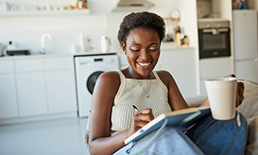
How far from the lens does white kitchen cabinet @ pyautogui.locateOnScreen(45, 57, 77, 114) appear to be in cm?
357

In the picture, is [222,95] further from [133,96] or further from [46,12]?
[46,12]

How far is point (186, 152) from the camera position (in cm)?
75

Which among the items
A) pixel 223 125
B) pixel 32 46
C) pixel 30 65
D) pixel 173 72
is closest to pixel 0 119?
pixel 30 65

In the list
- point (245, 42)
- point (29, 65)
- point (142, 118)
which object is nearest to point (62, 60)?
point (29, 65)

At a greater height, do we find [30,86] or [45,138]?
[30,86]

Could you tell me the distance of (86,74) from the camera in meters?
3.57

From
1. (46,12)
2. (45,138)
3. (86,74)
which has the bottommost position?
(45,138)

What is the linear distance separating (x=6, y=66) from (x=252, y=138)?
3332mm

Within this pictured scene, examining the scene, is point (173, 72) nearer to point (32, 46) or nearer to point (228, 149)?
point (32, 46)

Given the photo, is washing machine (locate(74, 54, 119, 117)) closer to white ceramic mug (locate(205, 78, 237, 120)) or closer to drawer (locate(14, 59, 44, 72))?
drawer (locate(14, 59, 44, 72))

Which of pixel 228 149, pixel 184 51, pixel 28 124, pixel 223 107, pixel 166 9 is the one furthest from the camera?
pixel 166 9

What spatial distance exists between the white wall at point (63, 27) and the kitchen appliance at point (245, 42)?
2.22ft

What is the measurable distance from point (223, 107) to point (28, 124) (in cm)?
324

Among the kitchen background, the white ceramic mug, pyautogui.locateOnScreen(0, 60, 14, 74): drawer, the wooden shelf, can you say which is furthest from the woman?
the wooden shelf
